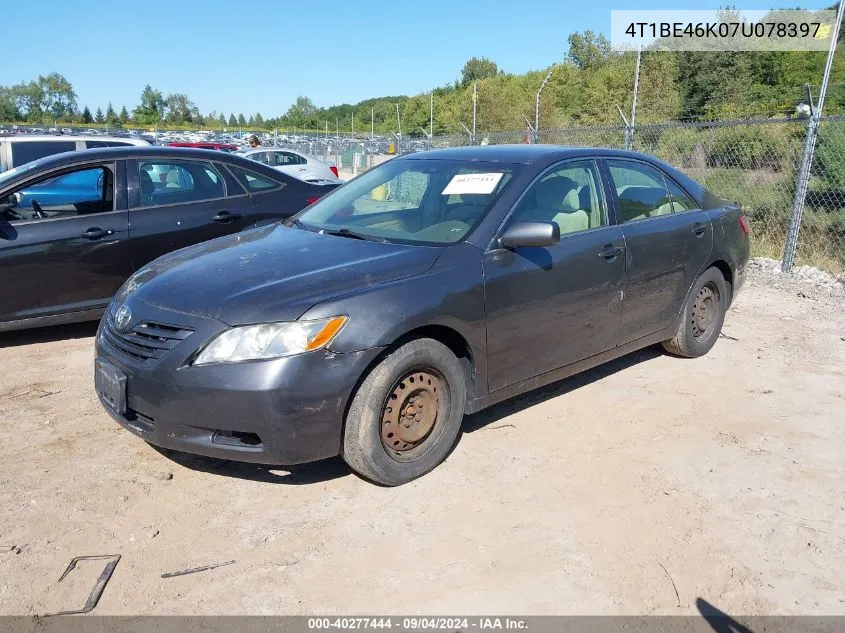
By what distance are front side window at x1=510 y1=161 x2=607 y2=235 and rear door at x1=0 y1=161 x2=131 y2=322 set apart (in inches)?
134

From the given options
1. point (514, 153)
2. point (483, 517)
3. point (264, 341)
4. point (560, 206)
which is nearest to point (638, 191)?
point (560, 206)

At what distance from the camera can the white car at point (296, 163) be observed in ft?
58.5

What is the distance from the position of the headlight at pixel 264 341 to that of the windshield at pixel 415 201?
955 millimetres

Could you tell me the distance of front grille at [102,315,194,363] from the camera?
3086mm

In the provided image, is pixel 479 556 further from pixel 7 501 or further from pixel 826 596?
pixel 7 501

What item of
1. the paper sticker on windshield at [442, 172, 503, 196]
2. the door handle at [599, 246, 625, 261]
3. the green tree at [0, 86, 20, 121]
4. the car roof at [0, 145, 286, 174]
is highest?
the green tree at [0, 86, 20, 121]

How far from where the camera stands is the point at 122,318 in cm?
340

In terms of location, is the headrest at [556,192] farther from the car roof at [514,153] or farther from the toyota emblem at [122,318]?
the toyota emblem at [122,318]

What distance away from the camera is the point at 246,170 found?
20.7 feet

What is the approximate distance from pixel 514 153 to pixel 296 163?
17.1 metres

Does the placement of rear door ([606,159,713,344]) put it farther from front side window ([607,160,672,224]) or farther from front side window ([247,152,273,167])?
front side window ([247,152,273,167])

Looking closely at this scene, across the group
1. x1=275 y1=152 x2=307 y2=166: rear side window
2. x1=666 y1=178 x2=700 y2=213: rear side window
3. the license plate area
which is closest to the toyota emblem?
the license plate area

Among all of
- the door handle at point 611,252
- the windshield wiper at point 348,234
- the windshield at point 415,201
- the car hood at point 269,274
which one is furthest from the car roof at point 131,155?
the door handle at point 611,252

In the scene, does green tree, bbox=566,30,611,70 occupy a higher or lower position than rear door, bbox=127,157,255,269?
higher
